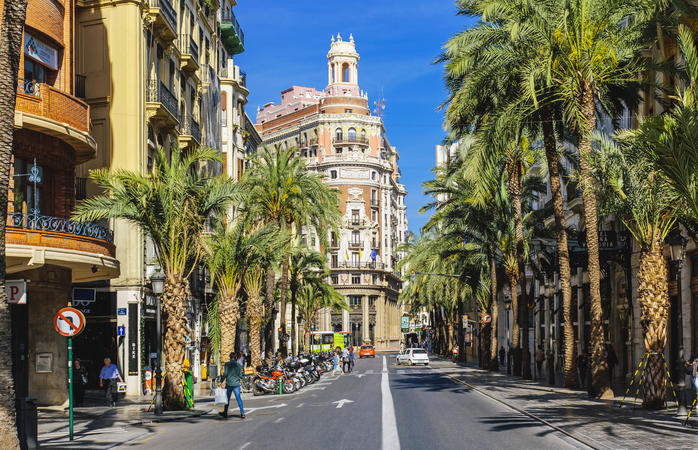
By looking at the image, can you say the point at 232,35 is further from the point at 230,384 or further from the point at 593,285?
the point at 230,384

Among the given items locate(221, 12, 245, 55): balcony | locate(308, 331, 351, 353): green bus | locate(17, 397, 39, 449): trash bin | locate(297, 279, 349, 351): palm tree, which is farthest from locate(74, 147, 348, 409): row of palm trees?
locate(308, 331, 351, 353): green bus

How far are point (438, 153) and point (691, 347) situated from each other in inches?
5131

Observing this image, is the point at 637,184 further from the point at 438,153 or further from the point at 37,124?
the point at 438,153

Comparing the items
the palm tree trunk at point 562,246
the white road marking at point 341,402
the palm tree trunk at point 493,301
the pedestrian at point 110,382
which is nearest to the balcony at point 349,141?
the palm tree trunk at point 493,301

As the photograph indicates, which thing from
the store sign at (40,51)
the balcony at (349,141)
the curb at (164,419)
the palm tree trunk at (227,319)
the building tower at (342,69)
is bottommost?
the curb at (164,419)

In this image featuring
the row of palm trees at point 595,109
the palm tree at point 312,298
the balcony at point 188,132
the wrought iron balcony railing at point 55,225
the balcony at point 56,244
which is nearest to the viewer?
the row of palm trees at point 595,109

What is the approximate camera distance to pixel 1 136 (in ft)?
47.1

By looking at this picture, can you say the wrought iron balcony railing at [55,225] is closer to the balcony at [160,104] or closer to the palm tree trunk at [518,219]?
the balcony at [160,104]

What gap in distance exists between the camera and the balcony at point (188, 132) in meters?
42.7

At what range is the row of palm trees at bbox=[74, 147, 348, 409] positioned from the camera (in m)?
25.7

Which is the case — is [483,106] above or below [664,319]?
above

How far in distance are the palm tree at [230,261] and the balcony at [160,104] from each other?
5.66 meters

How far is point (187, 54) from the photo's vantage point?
143 feet

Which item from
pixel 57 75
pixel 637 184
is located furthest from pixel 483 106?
pixel 57 75
